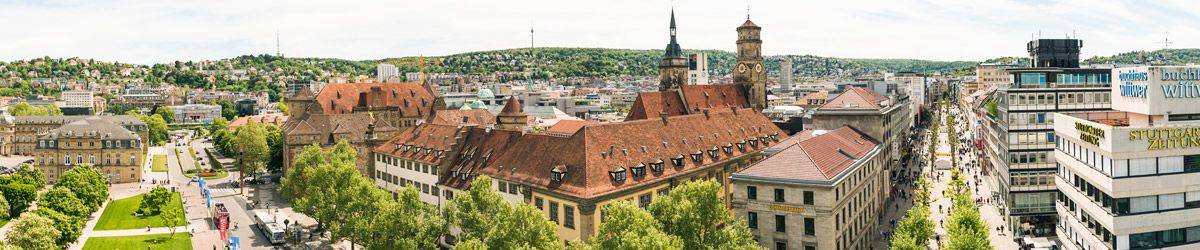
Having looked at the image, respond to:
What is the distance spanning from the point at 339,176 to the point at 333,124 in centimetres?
4130

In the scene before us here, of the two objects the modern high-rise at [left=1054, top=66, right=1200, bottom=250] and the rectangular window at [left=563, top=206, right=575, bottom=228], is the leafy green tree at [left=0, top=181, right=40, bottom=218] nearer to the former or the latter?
the rectangular window at [left=563, top=206, right=575, bottom=228]

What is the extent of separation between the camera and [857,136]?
85625 mm

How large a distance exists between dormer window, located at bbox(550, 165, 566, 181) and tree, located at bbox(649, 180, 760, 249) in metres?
15.1

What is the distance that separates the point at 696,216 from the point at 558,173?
18.3 m

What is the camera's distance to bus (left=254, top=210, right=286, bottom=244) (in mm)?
84062

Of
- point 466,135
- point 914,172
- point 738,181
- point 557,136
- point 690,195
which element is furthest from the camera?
point 914,172

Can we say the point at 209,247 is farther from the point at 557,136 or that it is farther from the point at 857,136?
the point at 857,136

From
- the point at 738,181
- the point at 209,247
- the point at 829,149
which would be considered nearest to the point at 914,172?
the point at 829,149

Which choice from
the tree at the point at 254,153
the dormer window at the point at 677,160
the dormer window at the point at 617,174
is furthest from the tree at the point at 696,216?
the tree at the point at 254,153

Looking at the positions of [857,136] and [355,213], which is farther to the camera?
[857,136]

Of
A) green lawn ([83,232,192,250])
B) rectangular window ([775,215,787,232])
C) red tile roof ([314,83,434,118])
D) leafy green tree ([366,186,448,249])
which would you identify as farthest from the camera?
red tile roof ([314,83,434,118])

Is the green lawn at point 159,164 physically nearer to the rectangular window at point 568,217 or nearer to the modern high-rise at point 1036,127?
the rectangular window at point 568,217

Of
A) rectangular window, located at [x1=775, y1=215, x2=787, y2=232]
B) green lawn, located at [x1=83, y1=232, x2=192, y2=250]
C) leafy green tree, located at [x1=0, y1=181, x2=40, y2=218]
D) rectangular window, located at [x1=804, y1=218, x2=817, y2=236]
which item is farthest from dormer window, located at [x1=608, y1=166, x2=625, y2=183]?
leafy green tree, located at [x1=0, y1=181, x2=40, y2=218]

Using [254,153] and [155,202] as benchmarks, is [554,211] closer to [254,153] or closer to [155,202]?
[155,202]
